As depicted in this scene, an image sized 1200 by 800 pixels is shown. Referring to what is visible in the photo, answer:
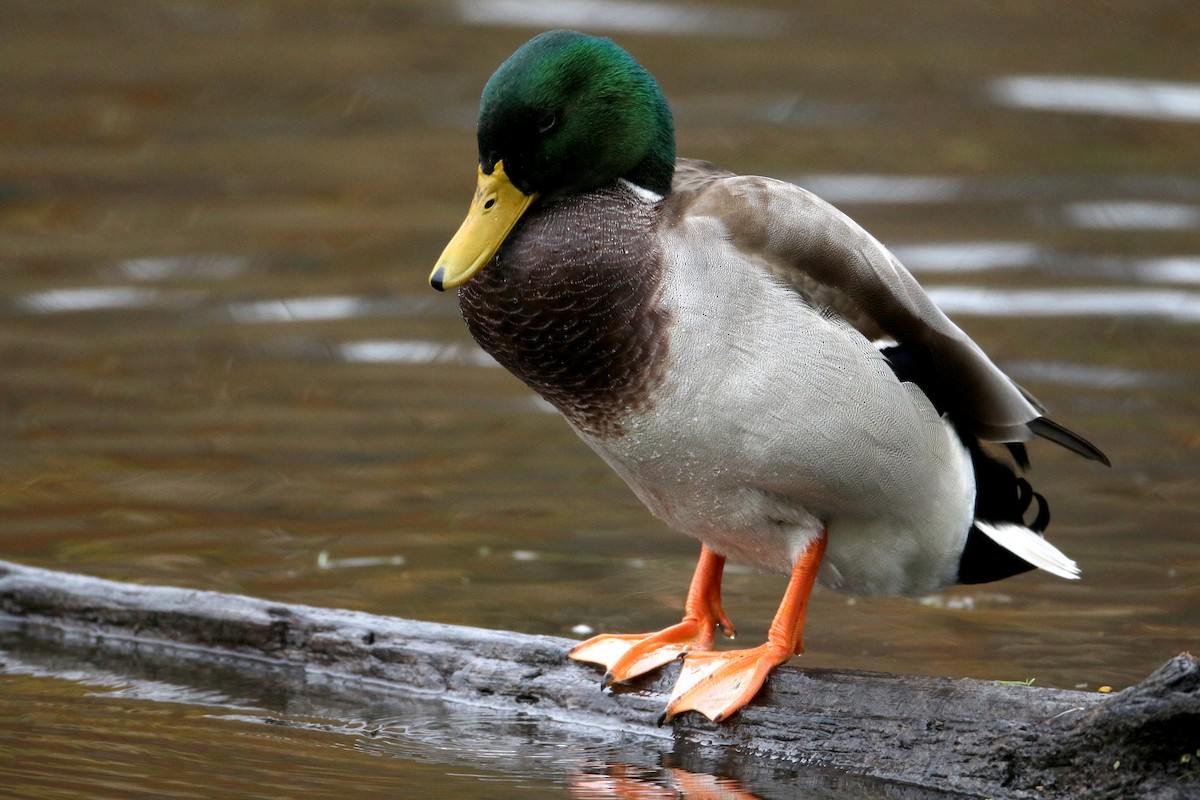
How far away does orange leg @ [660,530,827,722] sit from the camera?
4.29m

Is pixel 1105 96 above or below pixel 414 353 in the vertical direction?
above

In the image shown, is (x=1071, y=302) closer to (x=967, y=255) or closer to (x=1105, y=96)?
(x=967, y=255)

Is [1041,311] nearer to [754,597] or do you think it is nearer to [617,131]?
[754,597]

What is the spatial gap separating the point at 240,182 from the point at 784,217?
7.22m

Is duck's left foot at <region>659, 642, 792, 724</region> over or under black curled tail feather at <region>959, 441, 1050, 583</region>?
under

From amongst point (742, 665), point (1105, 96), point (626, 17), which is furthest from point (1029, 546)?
point (626, 17)

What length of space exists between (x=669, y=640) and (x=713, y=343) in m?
0.93

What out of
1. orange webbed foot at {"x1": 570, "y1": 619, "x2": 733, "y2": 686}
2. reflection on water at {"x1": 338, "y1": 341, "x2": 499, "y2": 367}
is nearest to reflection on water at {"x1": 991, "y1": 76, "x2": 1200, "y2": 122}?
reflection on water at {"x1": 338, "y1": 341, "x2": 499, "y2": 367}

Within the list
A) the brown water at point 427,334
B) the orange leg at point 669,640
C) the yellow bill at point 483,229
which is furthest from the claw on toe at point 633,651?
the yellow bill at point 483,229

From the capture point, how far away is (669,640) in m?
4.70

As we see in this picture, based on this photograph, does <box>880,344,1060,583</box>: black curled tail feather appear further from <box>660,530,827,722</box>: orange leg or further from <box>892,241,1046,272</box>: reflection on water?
<box>892,241,1046,272</box>: reflection on water

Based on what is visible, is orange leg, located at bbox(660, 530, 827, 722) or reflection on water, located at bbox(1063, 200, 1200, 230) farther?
reflection on water, located at bbox(1063, 200, 1200, 230)

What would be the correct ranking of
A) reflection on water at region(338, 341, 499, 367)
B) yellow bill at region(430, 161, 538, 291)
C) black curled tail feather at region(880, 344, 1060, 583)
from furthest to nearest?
reflection on water at region(338, 341, 499, 367) < black curled tail feather at region(880, 344, 1060, 583) < yellow bill at region(430, 161, 538, 291)

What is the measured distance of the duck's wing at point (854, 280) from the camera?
427cm
